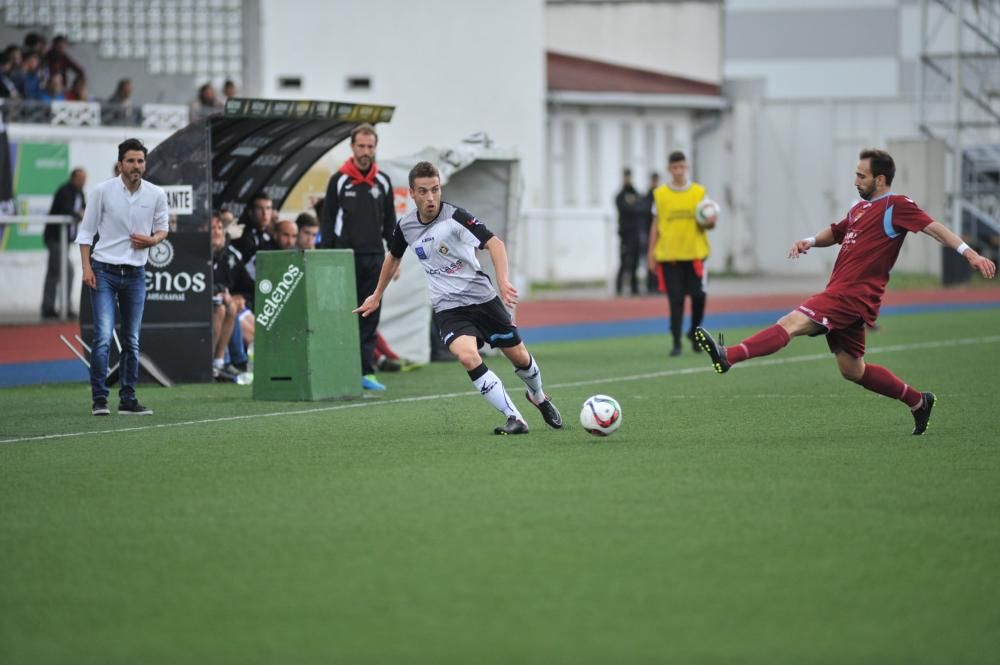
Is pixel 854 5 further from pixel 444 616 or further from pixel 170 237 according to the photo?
pixel 444 616

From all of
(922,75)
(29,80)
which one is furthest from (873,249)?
(922,75)

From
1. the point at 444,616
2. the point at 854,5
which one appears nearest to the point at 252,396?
the point at 444,616

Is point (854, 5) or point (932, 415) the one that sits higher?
point (854, 5)

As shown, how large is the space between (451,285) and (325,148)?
745 centimetres

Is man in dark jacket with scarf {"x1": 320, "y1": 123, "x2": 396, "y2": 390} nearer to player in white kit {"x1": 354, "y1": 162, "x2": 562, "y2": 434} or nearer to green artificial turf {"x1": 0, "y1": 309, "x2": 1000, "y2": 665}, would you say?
green artificial turf {"x1": 0, "y1": 309, "x2": 1000, "y2": 665}

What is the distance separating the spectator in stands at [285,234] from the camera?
52.6 feet

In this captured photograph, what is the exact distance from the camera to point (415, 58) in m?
34.1

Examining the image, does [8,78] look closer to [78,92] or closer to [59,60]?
[78,92]

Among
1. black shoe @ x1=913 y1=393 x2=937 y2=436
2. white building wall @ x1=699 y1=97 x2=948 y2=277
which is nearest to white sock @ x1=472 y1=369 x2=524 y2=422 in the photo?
black shoe @ x1=913 y1=393 x2=937 y2=436

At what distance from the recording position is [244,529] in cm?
755

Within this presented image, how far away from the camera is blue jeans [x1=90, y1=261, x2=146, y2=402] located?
1279cm

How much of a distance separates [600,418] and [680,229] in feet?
27.7

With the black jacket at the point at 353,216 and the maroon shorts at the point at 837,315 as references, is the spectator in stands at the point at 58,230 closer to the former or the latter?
the black jacket at the point at 353,216

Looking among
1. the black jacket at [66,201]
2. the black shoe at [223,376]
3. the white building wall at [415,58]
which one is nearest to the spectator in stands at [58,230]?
the black jacket at [66,201]
